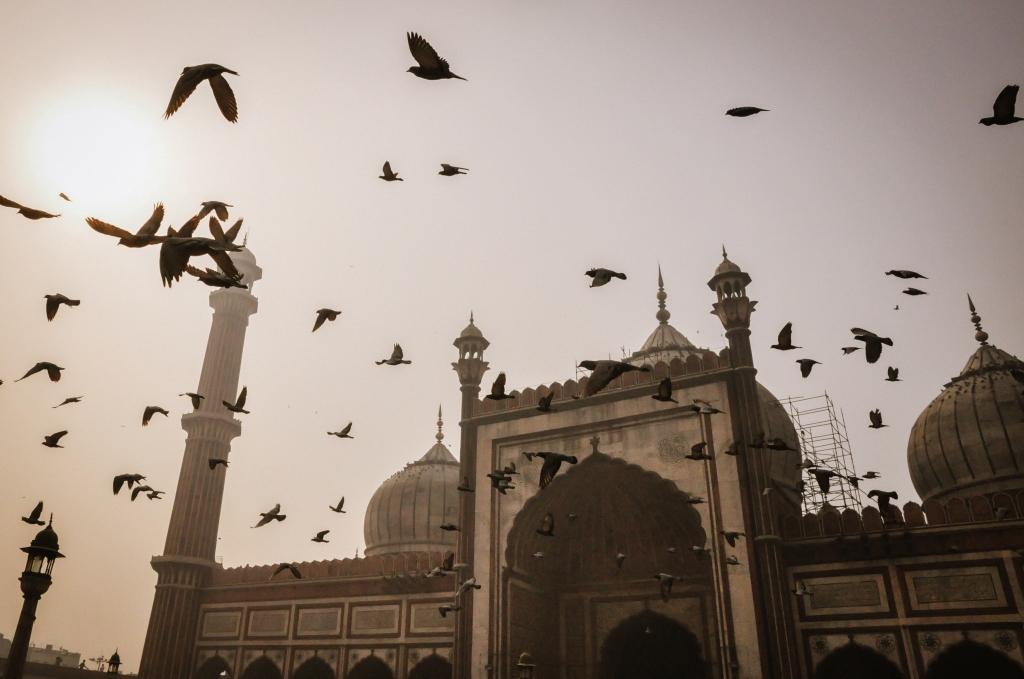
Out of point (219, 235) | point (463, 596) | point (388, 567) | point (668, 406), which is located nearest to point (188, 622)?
point (388, 567)

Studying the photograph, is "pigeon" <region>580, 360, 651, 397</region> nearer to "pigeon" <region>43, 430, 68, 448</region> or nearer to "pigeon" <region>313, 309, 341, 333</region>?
"pigeon" <region>313, 309, 341, 333</region>

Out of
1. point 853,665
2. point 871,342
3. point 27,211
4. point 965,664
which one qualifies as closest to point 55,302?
point 27,211

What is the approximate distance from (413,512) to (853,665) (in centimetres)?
1425

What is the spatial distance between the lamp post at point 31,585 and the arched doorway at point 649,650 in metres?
11.5

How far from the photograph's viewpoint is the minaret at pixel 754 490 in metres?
12.9

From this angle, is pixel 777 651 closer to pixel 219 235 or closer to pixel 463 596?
pixel 463 596

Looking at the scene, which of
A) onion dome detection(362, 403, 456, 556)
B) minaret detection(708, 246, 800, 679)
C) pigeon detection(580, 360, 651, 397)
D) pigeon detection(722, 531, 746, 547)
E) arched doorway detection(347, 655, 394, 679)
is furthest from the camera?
onion dome detection(362, 403, 456, 556)

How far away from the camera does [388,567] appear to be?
18219mm

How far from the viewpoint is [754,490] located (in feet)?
46.1

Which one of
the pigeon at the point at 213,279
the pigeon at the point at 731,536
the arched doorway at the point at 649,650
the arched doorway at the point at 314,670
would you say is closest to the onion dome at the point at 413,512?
the arched doorway at the point at 314,670

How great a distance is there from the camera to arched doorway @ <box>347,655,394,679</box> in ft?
57.0

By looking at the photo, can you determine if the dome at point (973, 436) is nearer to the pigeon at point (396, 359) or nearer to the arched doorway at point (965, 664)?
the arched doorway at point (965, 664)

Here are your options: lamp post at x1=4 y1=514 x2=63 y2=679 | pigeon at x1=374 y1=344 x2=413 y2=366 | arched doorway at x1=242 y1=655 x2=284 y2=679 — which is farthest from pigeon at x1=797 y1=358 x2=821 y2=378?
arched doorway at x1=242 y1=655 x2=284 y2=679

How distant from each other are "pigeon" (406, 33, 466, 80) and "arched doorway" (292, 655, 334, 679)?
53.1 feet
